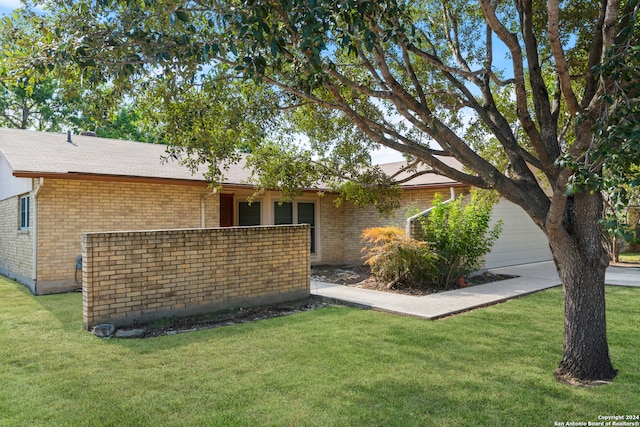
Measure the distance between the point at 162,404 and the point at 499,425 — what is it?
9.95 ft

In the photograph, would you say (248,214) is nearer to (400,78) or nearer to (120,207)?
(120,207)

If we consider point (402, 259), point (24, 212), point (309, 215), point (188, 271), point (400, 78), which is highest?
point (400, 78)

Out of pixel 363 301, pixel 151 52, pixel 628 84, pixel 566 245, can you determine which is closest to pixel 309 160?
pixel 363 301

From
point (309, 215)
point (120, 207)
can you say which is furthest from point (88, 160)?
point (309, 215)

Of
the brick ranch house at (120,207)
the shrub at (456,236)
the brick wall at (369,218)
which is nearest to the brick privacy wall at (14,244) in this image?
the brick ranch house at (120,207)

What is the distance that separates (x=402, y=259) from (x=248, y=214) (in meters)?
6.23

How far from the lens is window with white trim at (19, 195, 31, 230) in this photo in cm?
1117

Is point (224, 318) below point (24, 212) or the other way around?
below

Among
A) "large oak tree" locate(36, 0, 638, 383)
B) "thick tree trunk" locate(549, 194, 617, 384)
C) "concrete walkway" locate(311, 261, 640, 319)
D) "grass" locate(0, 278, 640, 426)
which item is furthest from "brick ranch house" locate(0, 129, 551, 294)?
"thick tree trunk" locate(549, 194, 617, 384)

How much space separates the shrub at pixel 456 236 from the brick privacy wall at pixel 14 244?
9867 mm

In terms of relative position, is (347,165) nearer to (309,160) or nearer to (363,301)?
(309,160)

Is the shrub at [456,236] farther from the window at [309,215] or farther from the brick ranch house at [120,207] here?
the window at [309,215]

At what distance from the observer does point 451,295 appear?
9.70 meters

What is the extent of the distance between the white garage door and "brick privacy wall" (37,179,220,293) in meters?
9.66
